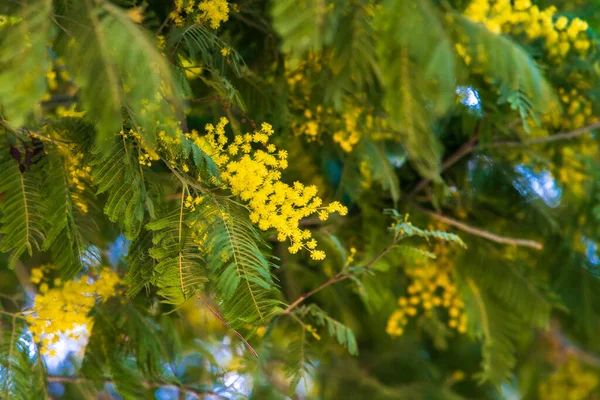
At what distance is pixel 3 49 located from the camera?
0.95 m

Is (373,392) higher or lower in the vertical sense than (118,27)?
lower

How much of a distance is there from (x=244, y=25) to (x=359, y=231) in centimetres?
78

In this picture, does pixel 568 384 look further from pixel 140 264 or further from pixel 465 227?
pixel 140 264

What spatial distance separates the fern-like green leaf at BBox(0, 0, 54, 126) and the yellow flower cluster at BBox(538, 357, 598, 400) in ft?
10.1

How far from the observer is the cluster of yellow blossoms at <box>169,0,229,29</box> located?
1.35 meters

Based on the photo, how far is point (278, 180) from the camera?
126cm

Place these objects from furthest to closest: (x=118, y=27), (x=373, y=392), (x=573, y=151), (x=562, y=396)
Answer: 1. (x=562, y=396)
2. (x=373, y=392)
3. (x=573, y=151)
4. (x=118, y=27)

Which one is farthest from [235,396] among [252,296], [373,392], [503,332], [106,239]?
[373,392]

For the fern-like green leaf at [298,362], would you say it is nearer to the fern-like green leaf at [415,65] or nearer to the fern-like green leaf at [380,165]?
the fern-like green leaf at [380,165]

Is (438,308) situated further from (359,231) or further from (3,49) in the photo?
(3,49)

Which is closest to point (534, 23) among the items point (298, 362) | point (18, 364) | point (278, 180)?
point (278, 180)

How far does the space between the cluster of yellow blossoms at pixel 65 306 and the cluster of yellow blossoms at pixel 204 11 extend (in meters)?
0.67

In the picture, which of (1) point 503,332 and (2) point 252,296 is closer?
(2) point 252,296

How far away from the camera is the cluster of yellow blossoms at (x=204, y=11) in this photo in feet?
4.44
